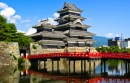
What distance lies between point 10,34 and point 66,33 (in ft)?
78.8

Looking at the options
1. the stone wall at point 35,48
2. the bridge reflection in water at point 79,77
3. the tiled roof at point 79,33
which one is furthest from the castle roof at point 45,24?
the bridge reflection in water at point 79,77

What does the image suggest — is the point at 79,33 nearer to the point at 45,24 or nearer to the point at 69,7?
the point at 69,7

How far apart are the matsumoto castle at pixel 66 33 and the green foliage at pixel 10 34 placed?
969 centimetres

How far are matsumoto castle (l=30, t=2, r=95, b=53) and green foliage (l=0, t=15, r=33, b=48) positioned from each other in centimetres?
969

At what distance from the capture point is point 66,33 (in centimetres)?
8150

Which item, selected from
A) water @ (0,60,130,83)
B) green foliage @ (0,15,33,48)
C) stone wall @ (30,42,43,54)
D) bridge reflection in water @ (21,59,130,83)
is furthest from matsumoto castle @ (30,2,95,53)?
water @ (0,60,130,83)

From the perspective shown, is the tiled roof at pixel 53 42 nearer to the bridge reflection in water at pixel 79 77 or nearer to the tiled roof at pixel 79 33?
the tiled roof at pixel 79 33

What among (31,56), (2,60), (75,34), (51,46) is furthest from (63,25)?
(2,60)

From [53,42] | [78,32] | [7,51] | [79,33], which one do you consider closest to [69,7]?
[78,32]

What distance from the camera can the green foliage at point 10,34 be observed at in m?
60.6

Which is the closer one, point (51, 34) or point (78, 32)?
point (51, 34)

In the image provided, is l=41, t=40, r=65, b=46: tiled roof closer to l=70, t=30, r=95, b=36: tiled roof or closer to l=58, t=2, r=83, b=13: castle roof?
l=70, t=30, r=95, b=36: tiled roof

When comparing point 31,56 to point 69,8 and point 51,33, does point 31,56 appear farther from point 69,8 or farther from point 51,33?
point 69,8

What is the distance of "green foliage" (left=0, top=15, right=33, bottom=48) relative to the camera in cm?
6058
